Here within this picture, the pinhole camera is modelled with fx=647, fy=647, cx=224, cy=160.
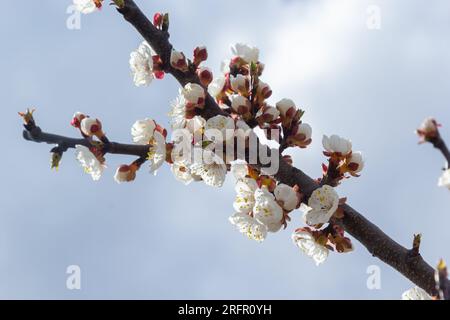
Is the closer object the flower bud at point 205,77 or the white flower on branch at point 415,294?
the white flower on branch at point 415,294

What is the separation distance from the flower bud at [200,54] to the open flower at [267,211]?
40.0 inches

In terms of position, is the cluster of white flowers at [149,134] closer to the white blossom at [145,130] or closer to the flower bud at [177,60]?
the white blossom at [145,130]

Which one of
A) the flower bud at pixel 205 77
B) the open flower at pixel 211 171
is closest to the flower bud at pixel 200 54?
the flower bud at pixel 205 77

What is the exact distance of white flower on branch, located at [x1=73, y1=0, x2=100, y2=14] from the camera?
429 centimetres

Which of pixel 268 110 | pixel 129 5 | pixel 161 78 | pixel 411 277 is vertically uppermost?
pixel 129 5

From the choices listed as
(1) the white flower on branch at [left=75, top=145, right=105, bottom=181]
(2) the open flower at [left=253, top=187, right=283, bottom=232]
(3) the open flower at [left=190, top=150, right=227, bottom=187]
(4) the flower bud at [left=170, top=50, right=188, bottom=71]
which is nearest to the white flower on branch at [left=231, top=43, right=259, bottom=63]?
(4) the flower bud at [left=170, top=50, right=188, bottom=71]

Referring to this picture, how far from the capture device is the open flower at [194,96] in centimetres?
393

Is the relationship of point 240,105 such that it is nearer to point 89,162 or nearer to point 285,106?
point 285,106
